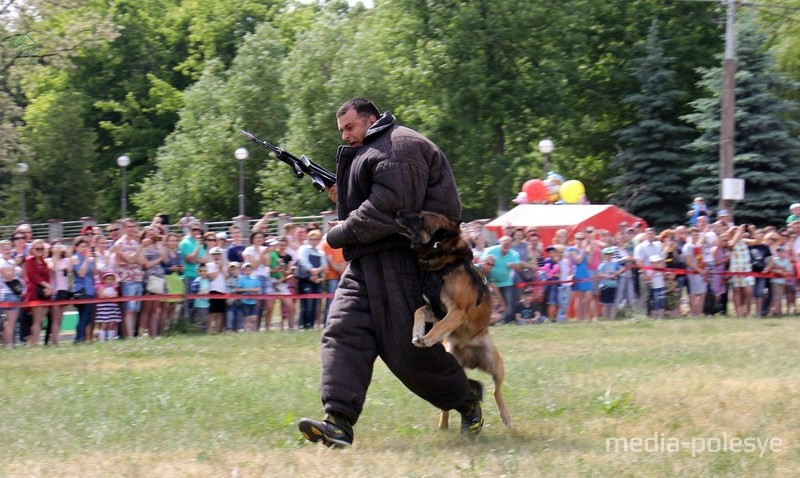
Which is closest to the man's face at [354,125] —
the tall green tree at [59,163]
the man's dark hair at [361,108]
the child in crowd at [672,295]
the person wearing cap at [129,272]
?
the man's dark hair at [361,108]

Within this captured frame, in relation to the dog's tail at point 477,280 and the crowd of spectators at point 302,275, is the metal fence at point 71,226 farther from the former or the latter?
the dog's tail at point 477,280

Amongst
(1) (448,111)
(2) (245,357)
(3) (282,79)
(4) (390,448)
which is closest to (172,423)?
(4) (390,448)

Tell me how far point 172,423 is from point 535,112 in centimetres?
3249

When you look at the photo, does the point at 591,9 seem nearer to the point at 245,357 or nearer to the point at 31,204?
the point at 31,204

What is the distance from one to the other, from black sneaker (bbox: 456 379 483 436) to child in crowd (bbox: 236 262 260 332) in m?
9.39

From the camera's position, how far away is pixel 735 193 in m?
24.9

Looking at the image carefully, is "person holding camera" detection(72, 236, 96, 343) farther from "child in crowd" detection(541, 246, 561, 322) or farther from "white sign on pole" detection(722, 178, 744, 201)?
"white sign on pole" detection(722, 178, 744, 201)

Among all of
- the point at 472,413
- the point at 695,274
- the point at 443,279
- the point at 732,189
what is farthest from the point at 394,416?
the point at 732,189

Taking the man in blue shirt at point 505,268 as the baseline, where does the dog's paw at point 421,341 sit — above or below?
below

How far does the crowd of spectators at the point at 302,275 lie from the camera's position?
48.9 ft

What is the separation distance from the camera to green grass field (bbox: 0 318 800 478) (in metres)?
6.11

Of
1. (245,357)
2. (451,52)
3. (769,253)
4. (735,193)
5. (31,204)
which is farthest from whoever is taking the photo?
(31,204)

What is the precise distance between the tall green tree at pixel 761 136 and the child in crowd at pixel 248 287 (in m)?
19.4

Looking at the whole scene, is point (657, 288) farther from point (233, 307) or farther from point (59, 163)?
point (59, 163)
